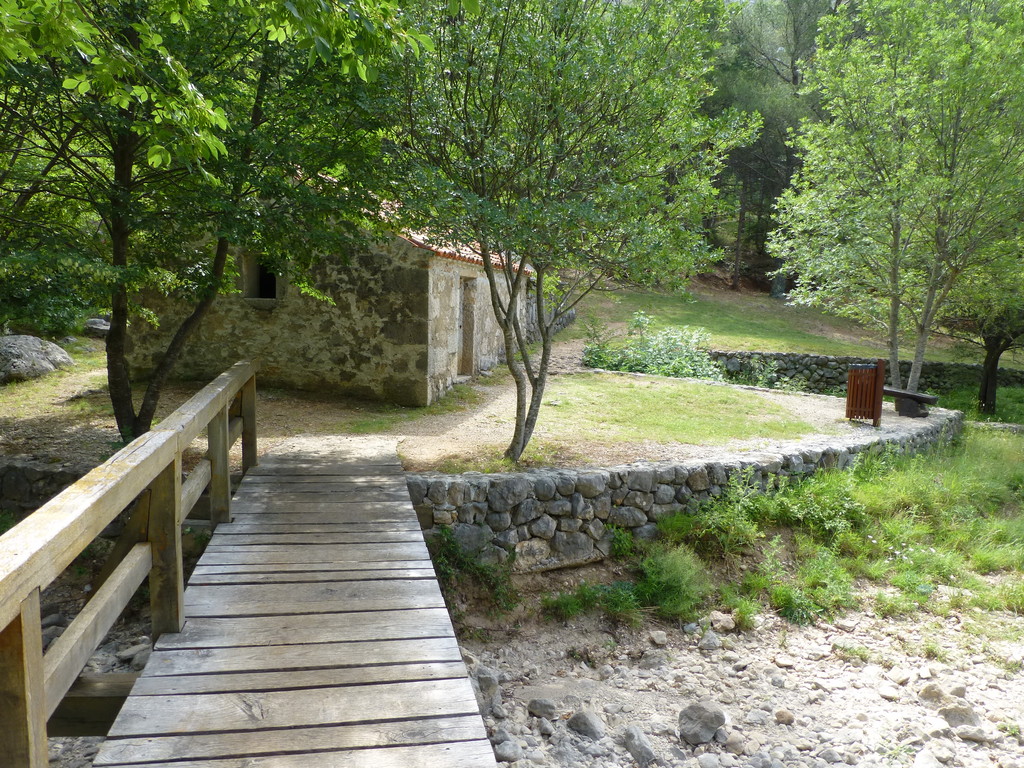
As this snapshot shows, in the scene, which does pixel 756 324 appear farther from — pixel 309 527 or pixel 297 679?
pixel 297 679

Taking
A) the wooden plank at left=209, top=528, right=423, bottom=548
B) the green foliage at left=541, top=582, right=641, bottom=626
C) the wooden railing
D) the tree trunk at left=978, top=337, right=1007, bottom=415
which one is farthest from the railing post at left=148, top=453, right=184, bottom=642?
the tree trunk at left=978, top=337, right=1007, bottom=415

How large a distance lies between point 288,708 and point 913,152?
12.4m

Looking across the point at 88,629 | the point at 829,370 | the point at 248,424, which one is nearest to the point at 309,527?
the point at 248,424

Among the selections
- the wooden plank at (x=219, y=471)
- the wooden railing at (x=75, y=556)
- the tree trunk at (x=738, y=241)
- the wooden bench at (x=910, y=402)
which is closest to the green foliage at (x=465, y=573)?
the wooden plank at (x=219, y=471)

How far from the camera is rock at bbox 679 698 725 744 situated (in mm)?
4590

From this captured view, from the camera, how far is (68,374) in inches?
442

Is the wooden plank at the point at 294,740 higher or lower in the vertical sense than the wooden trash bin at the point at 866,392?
lower

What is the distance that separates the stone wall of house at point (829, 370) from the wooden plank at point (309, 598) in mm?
14701

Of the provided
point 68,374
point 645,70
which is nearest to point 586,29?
point 645,70

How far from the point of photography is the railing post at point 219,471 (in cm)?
438

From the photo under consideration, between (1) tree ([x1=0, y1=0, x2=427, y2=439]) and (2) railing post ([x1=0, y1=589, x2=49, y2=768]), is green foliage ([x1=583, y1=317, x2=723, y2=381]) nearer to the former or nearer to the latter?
(1) tree ([x1=0, y1=0, x2=427, y2=439])

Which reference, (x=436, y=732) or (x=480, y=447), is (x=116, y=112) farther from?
(x=436, y=732)

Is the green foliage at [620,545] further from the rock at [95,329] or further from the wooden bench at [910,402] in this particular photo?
the rock at [95,329]

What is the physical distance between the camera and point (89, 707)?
9.31 feet
